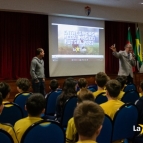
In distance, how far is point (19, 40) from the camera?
270 inches

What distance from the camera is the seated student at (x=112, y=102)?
8.69 ft

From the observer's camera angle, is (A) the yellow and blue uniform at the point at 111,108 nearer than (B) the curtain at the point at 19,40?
Yes

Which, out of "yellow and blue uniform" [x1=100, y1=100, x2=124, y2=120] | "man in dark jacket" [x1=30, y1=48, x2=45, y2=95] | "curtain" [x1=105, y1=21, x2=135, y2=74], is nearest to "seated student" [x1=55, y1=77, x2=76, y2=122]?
"yellow and blue uniform" [x1=100, y1=100, x2=124, y2=120]

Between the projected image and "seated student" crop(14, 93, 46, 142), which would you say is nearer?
"seated student" crop(14, 93, 46, 142)

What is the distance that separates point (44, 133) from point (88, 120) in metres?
0.67

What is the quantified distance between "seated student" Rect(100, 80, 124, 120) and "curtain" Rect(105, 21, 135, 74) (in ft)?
19.5

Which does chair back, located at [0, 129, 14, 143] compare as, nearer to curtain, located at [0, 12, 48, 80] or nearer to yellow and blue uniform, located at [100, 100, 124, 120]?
yellow and blue uniform, located at [100, 100, 124, 120]

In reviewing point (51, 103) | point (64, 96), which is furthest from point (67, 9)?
point (64, 96)

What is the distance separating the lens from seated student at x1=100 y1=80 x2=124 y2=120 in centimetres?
265

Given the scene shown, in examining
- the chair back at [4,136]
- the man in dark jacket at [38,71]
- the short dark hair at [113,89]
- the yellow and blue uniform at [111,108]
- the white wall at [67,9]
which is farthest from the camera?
the white wall at [67,9]

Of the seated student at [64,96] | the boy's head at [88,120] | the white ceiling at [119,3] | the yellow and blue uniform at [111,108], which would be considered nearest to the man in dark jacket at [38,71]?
the white ceiling at [119,3]

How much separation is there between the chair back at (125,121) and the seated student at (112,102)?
135mm

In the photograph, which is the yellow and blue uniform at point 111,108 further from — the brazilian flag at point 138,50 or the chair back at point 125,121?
the brazilian flag at point 138,50

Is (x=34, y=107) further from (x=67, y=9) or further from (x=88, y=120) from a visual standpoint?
(x=67, y=9)
